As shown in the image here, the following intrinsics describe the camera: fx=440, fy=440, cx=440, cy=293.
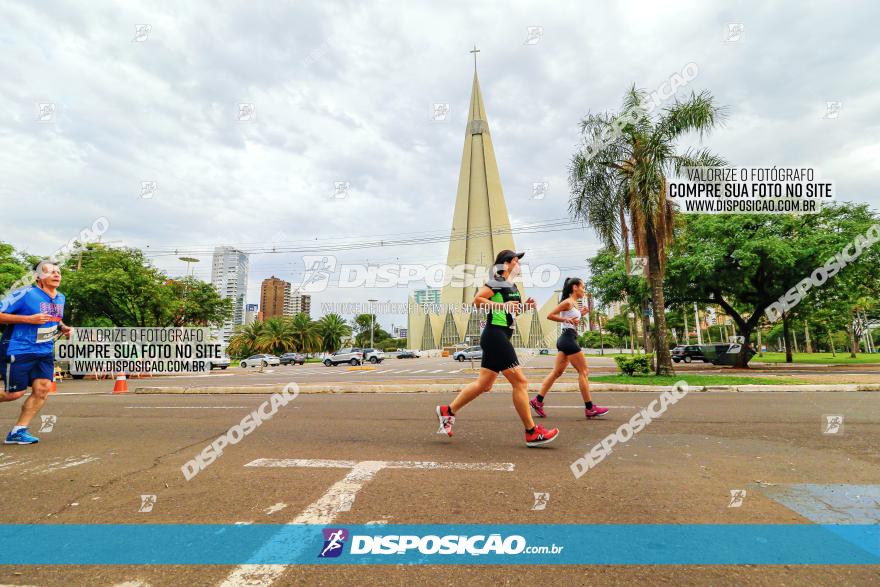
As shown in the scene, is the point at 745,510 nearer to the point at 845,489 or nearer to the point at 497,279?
the point at 845,489

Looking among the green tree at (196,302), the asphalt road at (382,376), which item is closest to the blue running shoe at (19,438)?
the asphalt road at (382,376)

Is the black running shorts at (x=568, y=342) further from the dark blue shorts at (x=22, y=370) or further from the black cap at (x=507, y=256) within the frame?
the dark blue shorts at (x=22, y=370)

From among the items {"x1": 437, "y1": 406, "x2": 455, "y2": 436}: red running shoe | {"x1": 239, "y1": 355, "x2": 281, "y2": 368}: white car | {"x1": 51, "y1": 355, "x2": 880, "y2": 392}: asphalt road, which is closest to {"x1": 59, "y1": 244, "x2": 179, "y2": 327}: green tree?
{"x1": 51, "y1": 355, "x2": 880, "y2": 392}: asphalt road

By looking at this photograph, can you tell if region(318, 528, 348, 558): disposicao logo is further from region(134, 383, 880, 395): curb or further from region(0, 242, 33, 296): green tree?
region(0, 242, 33, 296): green tree

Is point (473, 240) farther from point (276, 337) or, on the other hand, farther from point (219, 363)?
point (219, 363)

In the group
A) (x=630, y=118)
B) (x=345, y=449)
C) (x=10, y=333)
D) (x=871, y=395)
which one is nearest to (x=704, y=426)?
(x=345, y=449)

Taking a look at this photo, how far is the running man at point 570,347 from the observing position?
598cm

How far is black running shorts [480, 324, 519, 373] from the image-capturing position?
4375 mm

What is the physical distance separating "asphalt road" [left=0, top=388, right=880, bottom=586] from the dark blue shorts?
65 centimetres

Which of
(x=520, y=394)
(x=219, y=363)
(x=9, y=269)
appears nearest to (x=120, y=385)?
(x=520, y=394)

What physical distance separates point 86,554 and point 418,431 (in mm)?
3428

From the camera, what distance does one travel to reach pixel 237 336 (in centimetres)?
6700

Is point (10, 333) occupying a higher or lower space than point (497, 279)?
lower

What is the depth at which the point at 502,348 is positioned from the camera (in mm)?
4406
